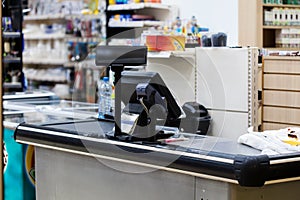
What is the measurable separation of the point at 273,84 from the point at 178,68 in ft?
2.38

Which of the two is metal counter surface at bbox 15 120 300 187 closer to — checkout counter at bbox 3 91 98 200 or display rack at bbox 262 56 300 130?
checkout counter at bbox 3 91 98 200

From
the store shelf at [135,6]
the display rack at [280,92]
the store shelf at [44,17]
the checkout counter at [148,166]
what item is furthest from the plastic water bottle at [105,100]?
the store shelf at [44,17]

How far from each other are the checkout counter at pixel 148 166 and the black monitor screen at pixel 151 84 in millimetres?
13

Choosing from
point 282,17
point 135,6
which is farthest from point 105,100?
point 282,17

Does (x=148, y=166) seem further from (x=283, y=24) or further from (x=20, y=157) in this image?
(x=283, y=24)

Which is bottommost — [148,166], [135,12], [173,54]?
[148,166]

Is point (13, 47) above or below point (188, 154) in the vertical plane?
above

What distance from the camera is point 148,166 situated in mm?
2365

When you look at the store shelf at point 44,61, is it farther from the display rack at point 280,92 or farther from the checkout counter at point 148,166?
the checkout counter at point 148,166

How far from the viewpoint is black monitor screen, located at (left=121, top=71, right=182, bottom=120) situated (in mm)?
2443

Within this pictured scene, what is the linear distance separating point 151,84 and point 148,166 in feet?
1.17

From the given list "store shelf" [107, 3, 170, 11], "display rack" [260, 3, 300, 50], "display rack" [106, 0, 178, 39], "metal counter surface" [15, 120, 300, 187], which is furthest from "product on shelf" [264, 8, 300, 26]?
"metal counter surface" [15, 120, 300, 187]

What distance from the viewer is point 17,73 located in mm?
7141

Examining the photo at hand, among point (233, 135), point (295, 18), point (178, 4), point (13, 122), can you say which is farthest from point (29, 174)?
point (295, 18)
